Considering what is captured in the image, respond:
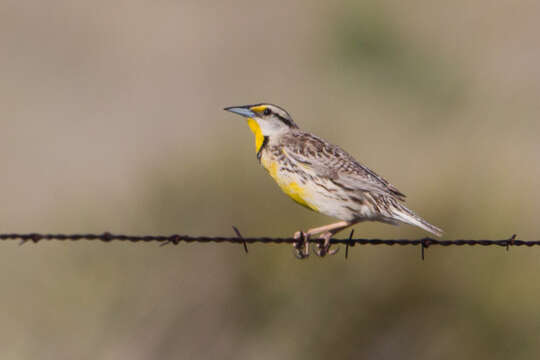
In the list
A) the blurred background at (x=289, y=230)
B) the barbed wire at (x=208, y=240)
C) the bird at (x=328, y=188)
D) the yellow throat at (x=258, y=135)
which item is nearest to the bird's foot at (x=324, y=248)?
the bird at (x=328, y=188)

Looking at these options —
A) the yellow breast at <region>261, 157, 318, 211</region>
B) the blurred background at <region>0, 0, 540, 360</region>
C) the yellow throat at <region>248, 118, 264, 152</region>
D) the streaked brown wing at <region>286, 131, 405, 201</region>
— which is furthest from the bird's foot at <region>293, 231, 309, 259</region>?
the blurred background at <region>0, 0, 540, 360</region>

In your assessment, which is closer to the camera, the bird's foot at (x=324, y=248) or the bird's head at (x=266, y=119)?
the bird's foot at (x=324, y=248)

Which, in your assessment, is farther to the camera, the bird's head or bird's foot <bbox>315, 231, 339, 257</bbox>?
the bird's head

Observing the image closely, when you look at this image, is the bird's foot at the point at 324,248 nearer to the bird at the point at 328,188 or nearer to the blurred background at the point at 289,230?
the bird at the point at 328,188

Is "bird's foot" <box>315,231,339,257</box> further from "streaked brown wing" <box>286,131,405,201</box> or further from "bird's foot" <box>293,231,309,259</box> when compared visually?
"streaked brown wing" <box>286,131,405,201</box>

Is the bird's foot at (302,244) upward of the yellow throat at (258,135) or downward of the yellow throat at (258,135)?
downward

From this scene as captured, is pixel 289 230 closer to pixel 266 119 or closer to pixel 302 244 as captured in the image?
pixel 266 119

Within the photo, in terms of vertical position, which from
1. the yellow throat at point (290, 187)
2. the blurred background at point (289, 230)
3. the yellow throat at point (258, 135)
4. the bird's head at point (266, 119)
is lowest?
the blurred background at point (289, 230)

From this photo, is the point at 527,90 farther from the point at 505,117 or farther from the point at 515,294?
the point at 515,294

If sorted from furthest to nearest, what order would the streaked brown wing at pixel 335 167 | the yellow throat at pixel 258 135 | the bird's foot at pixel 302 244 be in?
the yellow throat at pixel 258 135, the streaked brown wing at pixel 335 167, the bird's foot at pixel 302 244

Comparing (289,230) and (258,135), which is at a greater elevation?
(258,135)

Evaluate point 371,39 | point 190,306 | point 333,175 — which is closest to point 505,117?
point 371,39

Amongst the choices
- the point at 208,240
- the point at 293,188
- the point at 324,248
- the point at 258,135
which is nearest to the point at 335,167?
the point at 293,188

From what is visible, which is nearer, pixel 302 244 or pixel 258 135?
pixel 302 244
